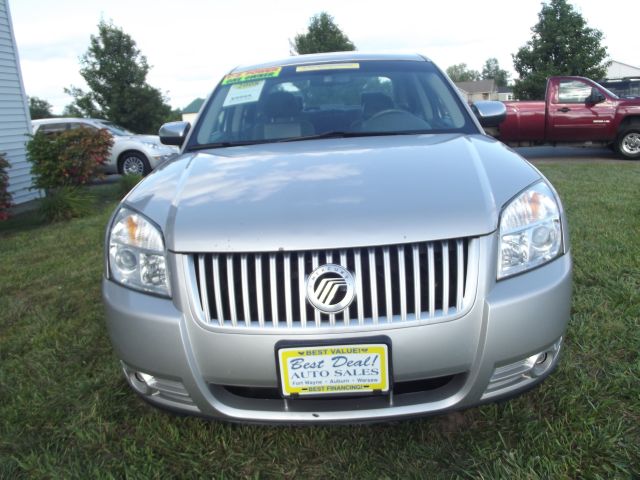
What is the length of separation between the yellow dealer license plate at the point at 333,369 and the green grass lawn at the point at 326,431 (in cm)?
40

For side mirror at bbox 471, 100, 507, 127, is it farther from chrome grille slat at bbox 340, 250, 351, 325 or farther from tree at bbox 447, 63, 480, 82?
tree at bbox 447, 63, 480, 82

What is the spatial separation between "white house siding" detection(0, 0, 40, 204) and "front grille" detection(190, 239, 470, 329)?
8.98 metres

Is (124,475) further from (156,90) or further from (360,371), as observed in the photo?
(156,90)

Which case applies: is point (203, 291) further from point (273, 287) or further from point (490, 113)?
point (490, 113)

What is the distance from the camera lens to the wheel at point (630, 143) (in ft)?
34.9

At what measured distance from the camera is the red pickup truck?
10.7 meters

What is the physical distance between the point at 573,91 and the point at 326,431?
10.9 m

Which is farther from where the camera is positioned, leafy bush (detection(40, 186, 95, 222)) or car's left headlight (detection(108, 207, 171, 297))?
leafy bush (detection(40, 186, 95, 222))

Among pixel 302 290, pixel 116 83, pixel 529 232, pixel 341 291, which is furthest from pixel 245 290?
pixel 116 83

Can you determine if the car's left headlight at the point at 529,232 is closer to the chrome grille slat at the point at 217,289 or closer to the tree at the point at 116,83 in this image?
the chrome grille slat at the point at 217,289

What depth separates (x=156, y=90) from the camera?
20.5 m

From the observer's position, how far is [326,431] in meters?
2.08

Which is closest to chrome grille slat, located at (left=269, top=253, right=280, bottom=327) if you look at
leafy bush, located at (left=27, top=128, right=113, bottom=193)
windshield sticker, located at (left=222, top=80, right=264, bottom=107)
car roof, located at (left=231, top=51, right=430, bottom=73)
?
windshield sticker, located at (left=222, top=80, right=264, bottom=107)

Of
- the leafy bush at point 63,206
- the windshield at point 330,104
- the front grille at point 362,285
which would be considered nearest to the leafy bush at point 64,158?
the leafy bush at point 63,206
